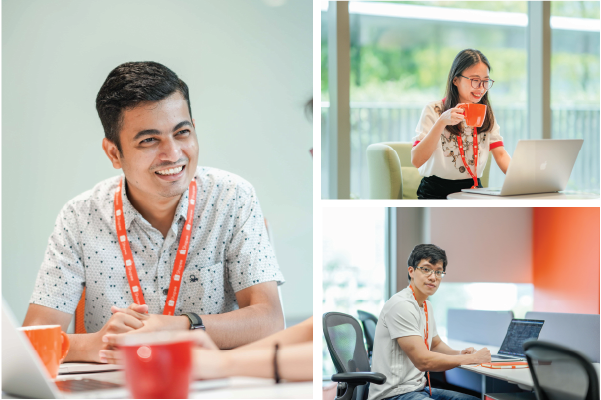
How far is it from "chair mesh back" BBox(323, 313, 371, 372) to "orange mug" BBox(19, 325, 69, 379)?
1.10m

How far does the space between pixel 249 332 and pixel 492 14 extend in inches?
131

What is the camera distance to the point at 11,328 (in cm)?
79

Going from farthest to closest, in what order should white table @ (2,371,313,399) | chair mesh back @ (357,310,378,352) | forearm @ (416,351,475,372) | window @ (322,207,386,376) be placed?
window @ (322,207,386,376)
chair mesh back @ (357,310,378,352)
forearm @ (416,351,475,372)
white table @ (2,371,313,399)

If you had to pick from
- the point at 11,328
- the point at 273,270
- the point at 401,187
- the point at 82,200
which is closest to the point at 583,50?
the point at 401,187

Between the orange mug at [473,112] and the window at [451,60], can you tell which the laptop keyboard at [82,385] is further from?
the window at [451,60]

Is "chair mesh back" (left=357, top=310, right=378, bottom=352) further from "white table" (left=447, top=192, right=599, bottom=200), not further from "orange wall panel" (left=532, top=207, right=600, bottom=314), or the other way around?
"white table" (left=447, top=192, right=599, bottom=200)

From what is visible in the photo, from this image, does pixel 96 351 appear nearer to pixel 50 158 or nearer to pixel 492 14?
pixel 50 158

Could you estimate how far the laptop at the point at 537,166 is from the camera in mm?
1463

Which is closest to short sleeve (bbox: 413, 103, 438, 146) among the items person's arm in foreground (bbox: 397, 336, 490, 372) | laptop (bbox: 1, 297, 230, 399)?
person's arm in foreground (bbox: 397, 336, 490, 372)

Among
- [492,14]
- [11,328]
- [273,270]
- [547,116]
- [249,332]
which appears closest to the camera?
[11,328]

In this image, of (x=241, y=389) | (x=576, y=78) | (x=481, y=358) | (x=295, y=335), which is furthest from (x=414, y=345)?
(x=576, y=78)

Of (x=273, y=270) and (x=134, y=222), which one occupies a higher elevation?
(x=134, y=222)

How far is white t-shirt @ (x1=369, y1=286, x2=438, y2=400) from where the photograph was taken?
63.4 inches

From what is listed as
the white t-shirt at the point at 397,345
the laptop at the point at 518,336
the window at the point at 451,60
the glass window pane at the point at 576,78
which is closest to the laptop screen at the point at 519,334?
the laptop at the point at 518,336
